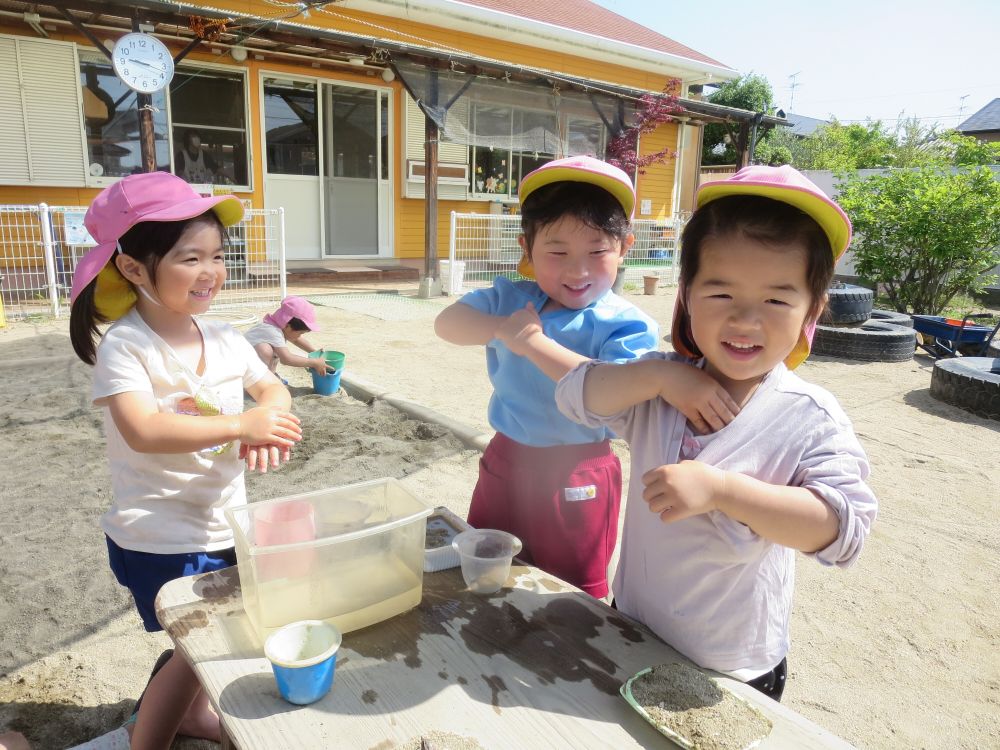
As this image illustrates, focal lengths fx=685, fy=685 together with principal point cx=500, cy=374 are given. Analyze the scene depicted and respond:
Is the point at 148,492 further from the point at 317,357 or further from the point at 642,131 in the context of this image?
the point at 642,131

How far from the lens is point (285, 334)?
17.3 feet

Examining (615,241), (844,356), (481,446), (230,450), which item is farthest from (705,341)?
(844,356)

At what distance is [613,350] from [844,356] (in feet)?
22.0

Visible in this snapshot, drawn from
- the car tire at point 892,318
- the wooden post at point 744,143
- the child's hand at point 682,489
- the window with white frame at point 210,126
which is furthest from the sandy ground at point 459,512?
the wooden post at point 744,143

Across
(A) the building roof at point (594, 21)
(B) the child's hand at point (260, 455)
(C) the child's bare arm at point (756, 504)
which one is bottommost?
(B) the child's hand at point (260, 455)

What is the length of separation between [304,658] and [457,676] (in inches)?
10.3

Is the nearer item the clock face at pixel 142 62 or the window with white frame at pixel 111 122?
the clock face at pixel 142 62

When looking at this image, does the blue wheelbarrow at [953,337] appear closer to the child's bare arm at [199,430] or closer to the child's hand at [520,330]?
the child's hand at [520,330]

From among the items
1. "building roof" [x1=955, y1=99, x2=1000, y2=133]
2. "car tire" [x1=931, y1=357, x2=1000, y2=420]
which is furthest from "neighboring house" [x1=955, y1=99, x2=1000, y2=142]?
"car tire" [x1=931, y1=357, x2=1000, y2=420]

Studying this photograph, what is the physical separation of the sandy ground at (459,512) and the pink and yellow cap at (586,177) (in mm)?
1703

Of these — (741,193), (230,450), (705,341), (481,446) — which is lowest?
(481,446)

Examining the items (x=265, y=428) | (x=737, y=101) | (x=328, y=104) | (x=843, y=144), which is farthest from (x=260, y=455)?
(x=843, y=144)

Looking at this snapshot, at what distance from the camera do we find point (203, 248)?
1.74 meters

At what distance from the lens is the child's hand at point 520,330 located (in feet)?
5.24
